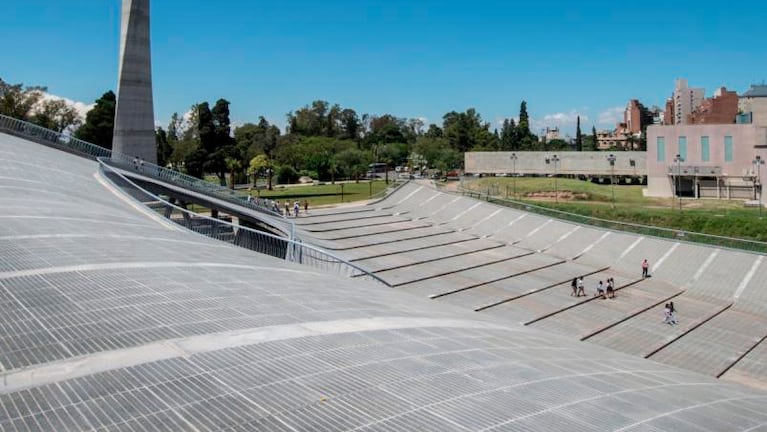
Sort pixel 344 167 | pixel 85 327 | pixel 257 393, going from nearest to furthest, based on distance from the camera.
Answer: pixel 257 393 → pixel 85 327 → pixel 344 167

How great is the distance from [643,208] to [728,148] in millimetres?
A: 14498

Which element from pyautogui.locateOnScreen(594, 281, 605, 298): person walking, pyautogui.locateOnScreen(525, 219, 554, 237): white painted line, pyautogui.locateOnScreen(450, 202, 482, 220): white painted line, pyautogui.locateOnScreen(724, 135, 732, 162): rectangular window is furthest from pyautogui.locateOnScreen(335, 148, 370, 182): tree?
pyautogui.locateOnScreen(594, 281, 605, 298): person walking

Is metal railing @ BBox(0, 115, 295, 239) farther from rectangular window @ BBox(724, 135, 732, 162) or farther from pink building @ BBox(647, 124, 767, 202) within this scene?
rectangular window @ BBox(724, 135, 732, 162)

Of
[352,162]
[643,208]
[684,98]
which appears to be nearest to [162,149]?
[352,162]

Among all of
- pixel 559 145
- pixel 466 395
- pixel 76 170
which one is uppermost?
pixel 559 145

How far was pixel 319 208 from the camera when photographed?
155ft

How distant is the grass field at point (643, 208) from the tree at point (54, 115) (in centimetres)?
5082

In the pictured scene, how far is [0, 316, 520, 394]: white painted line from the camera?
6949 mm

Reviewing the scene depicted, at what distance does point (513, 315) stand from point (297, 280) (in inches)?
499

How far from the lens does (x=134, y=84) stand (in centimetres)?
3922

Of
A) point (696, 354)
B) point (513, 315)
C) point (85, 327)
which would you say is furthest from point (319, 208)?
point (85, 327)

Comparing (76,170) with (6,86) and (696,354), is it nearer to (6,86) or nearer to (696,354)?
(696,354)

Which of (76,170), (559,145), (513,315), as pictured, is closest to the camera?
(513,315)

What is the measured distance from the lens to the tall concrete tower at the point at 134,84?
38.8 metres
